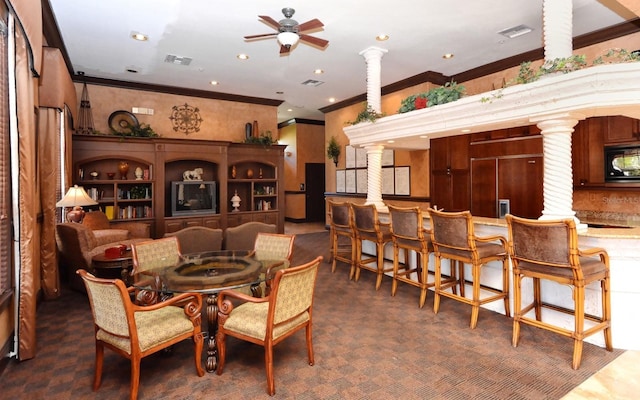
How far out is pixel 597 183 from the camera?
4953mm

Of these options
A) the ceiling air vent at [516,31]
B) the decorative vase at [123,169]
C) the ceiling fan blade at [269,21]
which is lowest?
the decorative vase at [123,169]

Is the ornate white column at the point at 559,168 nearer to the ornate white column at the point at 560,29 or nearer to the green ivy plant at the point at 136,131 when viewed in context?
the ornate white column at the point at 560,29

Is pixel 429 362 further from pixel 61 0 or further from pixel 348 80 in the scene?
pixel 348 80

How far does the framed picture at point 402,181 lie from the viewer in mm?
7469

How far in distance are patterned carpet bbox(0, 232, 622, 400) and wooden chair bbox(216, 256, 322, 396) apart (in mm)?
211

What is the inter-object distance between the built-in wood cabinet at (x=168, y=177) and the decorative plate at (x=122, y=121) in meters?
0.67

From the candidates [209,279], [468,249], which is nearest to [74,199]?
[209,279]

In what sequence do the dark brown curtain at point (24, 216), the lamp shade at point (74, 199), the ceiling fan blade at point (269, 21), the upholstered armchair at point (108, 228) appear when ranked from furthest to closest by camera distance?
the upholstered armchair at point (108, 228) < the lamp shade at point (74, 199) < the ceiling fan blade at point (269, 21) < the dark brown curtain at point (24, 216)

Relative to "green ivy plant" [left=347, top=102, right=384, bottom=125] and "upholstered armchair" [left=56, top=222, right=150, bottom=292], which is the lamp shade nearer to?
"upholstered armchair" [left=56, top=222, right=150, bottom=292]

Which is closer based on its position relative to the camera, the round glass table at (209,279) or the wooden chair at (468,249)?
the round glass table at (209,279)

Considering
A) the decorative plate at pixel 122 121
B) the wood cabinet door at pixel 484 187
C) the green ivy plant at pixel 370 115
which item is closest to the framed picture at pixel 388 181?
the wood cabinet door at pixel 484 187

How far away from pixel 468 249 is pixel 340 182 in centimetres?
613

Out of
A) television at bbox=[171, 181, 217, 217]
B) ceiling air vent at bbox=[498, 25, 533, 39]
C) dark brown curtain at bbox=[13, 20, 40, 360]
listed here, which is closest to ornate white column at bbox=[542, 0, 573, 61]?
ceiling air vent at bbox=[498, 25, 533, 39]

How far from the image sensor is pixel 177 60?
19.7ft
